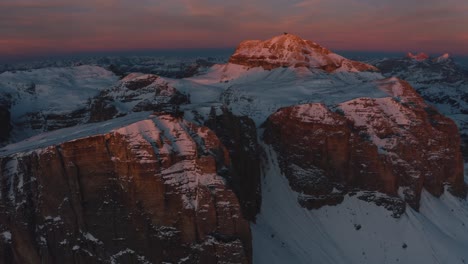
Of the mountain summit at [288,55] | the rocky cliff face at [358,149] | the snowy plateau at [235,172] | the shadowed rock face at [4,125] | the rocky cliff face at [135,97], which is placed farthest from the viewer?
the mountain summit at [288,55]

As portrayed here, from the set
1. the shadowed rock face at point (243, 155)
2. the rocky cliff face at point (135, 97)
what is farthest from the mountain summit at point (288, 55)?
the shadowed rock face at point (243, 155)

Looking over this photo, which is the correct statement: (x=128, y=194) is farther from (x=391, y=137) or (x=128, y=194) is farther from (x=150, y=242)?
(x=391, y=137)

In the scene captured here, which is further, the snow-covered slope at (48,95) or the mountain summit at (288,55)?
the mountain summit at (288,55)

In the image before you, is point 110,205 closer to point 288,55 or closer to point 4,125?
point 4,125

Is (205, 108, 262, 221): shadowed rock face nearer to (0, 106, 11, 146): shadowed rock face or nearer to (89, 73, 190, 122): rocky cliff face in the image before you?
(89, 73, 190, 122): rocky cliff face

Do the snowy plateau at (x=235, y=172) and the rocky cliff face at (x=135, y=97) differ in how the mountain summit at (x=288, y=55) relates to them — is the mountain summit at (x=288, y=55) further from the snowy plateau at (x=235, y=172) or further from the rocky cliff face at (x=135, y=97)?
the rocky cliff face at (x=135, y=97)

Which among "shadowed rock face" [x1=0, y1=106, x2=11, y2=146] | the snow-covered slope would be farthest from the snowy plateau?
the snow-covered slope

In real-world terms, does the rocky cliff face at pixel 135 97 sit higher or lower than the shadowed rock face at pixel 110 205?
higher
